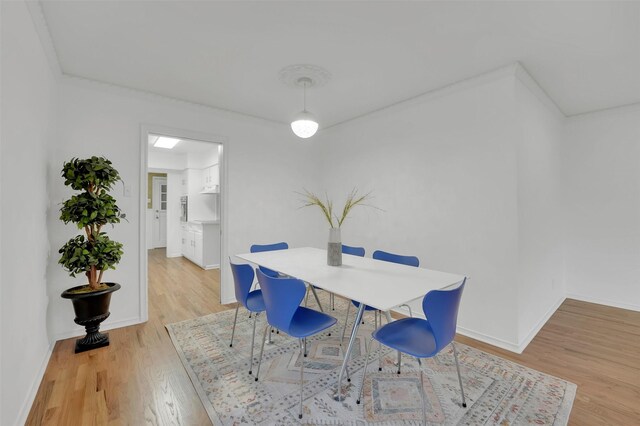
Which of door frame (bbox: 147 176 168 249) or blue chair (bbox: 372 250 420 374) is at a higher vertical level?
door frame (bbox: 147 176 168 249)

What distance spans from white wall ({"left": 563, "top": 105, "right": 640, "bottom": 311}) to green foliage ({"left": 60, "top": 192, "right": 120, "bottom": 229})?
18.4 feet

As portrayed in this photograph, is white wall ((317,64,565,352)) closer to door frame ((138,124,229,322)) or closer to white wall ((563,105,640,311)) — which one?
white wall ((563,105,640,311))

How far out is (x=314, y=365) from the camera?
2.30m

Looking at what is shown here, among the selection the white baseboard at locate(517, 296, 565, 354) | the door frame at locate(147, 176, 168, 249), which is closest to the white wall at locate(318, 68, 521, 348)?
the white baseboard at locate(517, 296, 565, 354)

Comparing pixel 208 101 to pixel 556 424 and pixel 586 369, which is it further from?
pixel 586 369

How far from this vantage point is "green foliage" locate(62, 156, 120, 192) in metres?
2.46

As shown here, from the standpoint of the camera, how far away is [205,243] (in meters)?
5.86

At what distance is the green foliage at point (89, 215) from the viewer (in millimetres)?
2406

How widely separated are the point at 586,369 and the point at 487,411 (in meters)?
1.17

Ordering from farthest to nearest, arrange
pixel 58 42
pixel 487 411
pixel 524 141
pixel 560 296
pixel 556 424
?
pixel 560 296, pixel 524 141, pixel 58 42, pixel 487 411, pixel 556 424

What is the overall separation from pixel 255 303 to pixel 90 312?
148 centimetres

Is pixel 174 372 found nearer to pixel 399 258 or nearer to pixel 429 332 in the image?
pixel 429 332

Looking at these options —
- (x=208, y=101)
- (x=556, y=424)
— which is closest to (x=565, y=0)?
(x=556, y=424)

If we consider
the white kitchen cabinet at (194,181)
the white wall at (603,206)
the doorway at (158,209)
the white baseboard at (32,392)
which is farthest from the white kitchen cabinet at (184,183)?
the white wall at (603,206)
